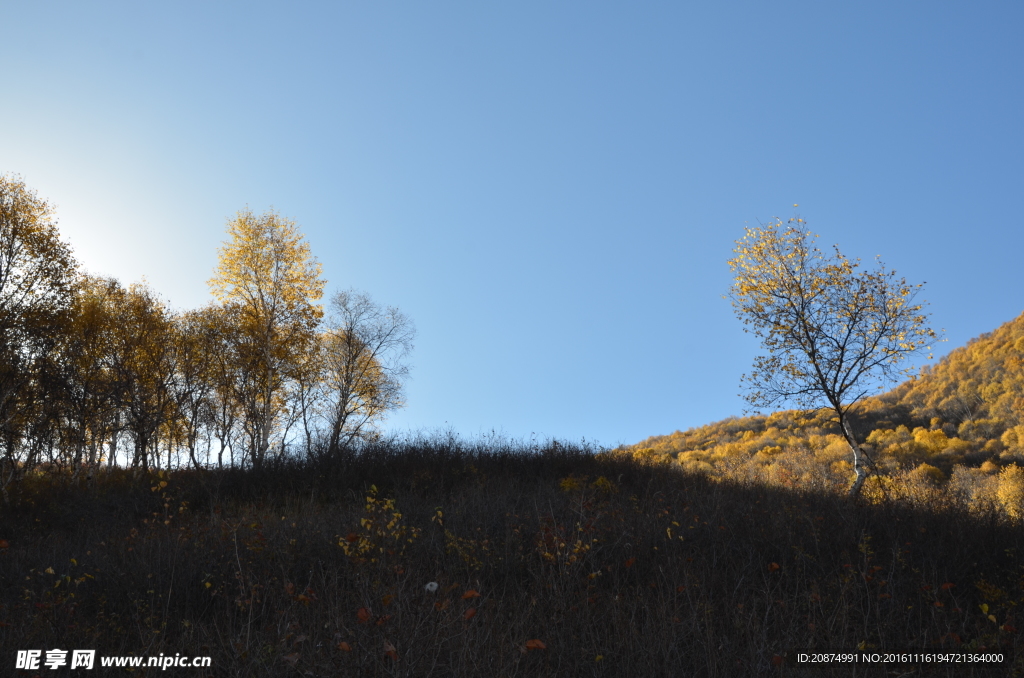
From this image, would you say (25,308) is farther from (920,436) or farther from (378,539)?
(920,436)

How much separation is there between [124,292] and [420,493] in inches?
748

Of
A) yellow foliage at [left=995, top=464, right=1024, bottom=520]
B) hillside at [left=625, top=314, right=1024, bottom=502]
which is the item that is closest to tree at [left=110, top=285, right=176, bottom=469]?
hillside at [left=625, top=314, right=1024, bottom=502]

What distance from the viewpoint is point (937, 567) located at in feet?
23.3

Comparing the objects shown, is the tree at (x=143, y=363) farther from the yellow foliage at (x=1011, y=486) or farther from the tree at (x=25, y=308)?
the yellow foliage at (x=1011, y=486)

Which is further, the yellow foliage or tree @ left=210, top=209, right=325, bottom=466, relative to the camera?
tree @ left=210, top=209, right=325, bottom=466

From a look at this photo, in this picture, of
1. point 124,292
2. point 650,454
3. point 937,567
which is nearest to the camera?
point 937,567

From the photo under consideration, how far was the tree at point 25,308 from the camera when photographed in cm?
1520

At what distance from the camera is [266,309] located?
70.9 ft

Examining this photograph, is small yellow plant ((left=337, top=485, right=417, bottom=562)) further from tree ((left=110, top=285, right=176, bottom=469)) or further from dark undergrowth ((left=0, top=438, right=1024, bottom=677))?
tree ((left=110, top=285, right=176, bottom=469))

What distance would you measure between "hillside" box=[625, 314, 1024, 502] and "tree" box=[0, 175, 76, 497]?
60.8 feet

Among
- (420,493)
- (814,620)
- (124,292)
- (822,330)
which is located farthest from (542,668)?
(124,292)

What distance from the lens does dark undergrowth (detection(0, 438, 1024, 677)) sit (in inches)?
179

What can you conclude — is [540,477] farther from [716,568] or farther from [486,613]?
[486,613]

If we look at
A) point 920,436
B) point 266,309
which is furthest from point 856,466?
point 266,309
